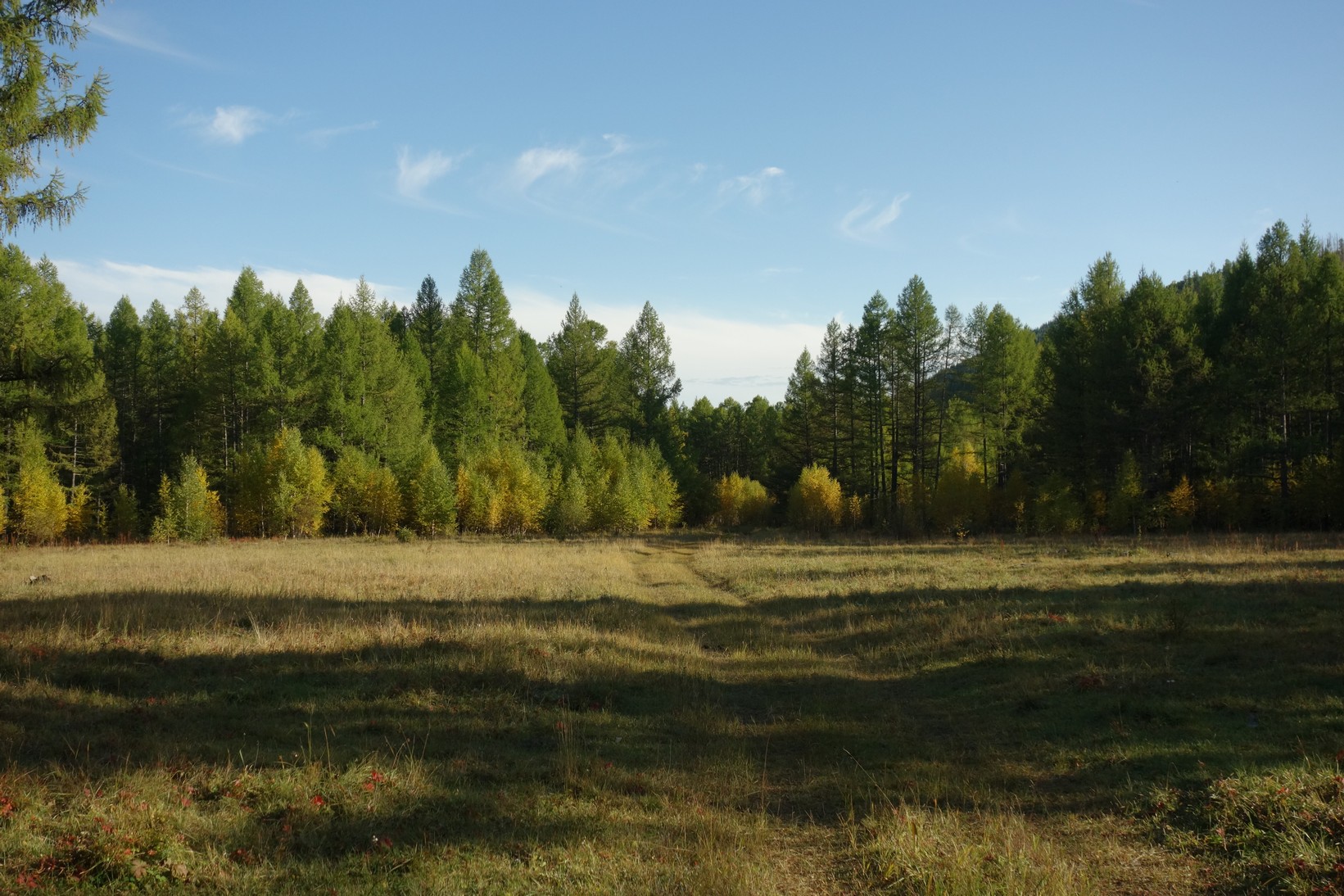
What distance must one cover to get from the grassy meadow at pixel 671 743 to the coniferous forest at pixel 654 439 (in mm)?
26121

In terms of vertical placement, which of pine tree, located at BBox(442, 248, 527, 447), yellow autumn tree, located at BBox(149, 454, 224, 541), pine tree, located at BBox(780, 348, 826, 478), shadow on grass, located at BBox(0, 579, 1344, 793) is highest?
pine tree, located at BBox(442, 248, 527, 447)

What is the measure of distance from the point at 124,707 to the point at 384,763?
3.72 m

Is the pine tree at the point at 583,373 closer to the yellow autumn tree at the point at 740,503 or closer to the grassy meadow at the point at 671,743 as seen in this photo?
the yellow autumn tree at the point at 740,503

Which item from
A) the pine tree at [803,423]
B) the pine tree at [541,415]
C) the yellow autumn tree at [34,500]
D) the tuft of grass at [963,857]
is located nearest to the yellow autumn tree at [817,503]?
the pine tree at [803,423]

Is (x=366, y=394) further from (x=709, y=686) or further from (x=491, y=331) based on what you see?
(x=709, y=686)

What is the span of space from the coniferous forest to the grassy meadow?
26.1 meters

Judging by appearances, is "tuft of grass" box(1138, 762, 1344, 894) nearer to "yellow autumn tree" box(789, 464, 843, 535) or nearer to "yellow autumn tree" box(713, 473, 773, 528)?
"yellow autumn tree" box(789, 464, 843, 535)

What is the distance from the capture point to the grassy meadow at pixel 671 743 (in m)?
5.00

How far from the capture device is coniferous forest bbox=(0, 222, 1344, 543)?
126ft

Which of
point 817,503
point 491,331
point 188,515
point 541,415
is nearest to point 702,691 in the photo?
point 188,515

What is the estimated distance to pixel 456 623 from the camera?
43.7 ft

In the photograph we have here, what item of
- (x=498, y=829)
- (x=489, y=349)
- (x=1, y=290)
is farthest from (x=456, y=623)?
(x=489, y=349)

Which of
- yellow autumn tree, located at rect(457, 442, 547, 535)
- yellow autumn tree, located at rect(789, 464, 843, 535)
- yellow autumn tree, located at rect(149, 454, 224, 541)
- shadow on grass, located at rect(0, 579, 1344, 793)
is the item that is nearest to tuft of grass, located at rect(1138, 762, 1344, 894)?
shadow on grass, located at rect(0, 579, 1344, 793)

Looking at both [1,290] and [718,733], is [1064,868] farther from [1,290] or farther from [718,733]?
[1,290]
